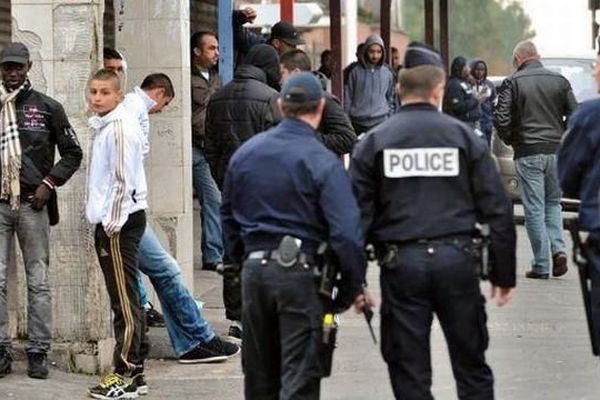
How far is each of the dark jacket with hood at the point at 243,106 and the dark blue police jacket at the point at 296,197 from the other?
3600 mm

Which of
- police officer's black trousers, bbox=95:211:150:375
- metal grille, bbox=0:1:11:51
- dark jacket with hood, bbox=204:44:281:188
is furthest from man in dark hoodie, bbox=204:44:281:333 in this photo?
metal grille, bbox=0:1:11:51

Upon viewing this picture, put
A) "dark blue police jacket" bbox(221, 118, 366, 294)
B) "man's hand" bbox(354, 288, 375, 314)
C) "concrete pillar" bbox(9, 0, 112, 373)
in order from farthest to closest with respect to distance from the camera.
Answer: "concrete pillar" bbox(9, 0, 112, 373), "man's hand" bbox(354, 288, 375, 314), "dark blue police jacket" bbox(221, 118, 366, 294)

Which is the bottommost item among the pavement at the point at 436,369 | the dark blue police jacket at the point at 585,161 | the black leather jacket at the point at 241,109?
the pavement at the point at 436,369

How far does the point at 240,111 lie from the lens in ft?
38.0

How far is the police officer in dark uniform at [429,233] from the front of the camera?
7551mm

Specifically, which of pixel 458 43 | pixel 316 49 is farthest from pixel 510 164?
pixel 458 43

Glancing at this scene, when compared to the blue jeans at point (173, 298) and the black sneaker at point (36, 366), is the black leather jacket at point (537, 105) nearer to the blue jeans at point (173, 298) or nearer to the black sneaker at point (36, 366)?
the blue jeans at point (173, 298)

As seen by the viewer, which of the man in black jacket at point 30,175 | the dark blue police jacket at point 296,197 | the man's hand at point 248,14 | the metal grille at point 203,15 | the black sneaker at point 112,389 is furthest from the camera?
the metal grille at point 203,15

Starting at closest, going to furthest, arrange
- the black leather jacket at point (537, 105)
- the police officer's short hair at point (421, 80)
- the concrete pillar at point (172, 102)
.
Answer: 1. the police officer's short hair at point (421, 80)
2. the concrete pillar at point (172, 102)
3. the black leather jacket at point (537, 105)

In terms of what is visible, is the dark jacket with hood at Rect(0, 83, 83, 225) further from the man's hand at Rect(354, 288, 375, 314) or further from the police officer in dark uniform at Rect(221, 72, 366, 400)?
the man's hand at Rect(354, 288, 375, 314)

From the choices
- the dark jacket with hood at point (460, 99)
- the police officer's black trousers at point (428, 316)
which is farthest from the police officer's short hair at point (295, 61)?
the dark jacket with hood at point (460, 99)

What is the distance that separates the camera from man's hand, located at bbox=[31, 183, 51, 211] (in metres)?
9.80

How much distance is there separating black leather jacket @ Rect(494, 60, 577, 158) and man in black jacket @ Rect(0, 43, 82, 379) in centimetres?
574

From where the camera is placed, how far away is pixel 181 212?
1222cm
